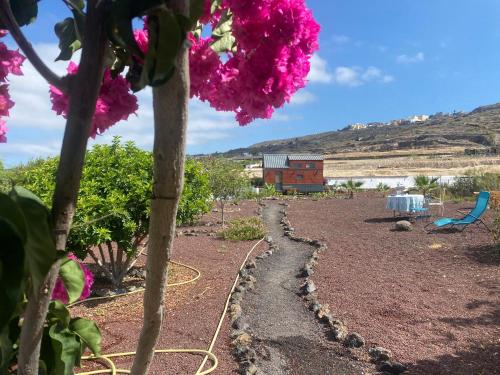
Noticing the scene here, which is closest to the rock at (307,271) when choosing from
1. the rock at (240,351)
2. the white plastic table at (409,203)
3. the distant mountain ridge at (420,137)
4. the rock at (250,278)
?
the rock at (250,278)

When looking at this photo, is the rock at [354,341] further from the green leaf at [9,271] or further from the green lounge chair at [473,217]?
the green lounge chair at [473,217]

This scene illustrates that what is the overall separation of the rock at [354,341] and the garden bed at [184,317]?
3.68 ft

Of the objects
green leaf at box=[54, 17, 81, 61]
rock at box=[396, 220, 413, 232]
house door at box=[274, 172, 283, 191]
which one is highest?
house door at box=[274, 172, 283, 191]

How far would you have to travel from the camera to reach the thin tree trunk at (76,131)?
3.01 ft

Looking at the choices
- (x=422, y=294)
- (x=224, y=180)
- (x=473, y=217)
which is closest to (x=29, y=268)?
(x=422, y=294)

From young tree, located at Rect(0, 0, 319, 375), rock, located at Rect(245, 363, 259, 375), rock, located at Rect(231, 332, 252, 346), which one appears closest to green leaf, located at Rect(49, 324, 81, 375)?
young tree, located at Rect(0, 0, 319, 375)

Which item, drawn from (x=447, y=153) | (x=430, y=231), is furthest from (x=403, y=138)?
(x=430, y=231)

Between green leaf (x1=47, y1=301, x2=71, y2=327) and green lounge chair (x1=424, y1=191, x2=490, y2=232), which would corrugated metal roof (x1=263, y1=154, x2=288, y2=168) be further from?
green leaf (x1=47, y1=301, x2=71, y2=327)

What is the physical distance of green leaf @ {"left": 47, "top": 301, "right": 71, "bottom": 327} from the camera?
4.41 ft

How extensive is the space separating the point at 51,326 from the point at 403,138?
300ft

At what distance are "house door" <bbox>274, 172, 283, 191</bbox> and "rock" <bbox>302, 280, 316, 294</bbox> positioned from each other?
97.9 feet

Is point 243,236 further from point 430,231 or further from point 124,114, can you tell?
point 124,114

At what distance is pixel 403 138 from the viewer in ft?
286

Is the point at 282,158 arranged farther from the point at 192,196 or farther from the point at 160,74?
the point at 160,74
